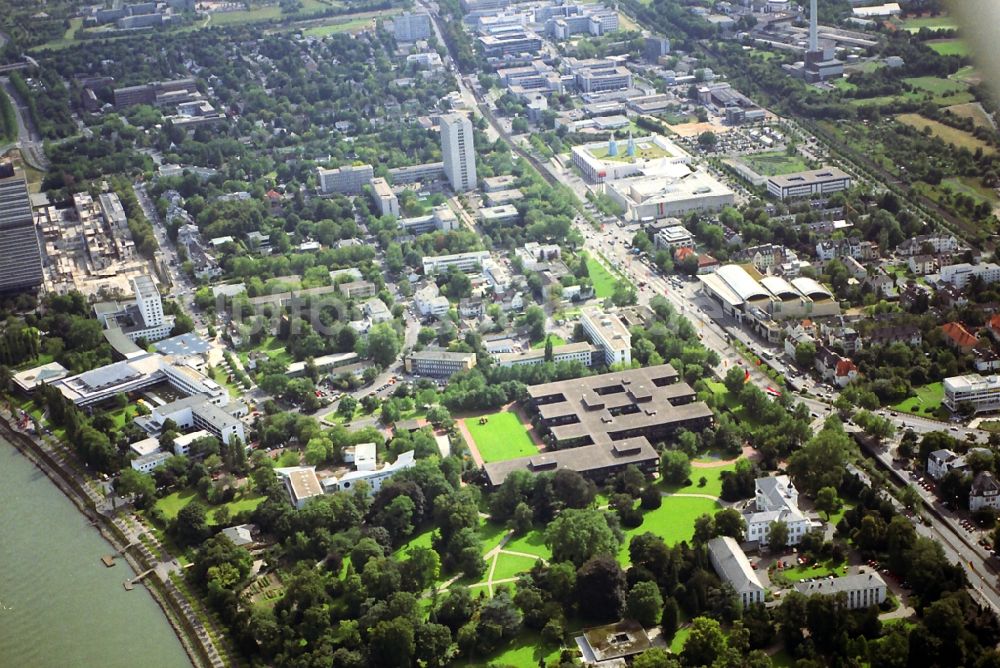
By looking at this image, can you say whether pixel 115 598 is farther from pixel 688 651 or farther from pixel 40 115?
pixel 40 115

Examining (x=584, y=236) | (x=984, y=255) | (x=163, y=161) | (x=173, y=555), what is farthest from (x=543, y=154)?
(x=173, y=555)

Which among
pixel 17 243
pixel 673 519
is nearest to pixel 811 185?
pixel 673 519

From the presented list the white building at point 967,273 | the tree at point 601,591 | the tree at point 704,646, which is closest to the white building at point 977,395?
the white building at point 967,273

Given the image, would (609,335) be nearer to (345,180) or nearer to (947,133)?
(345,180)

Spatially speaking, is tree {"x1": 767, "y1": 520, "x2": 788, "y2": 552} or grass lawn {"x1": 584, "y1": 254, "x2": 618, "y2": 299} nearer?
tree {"x1": 767, "y1": 520, "x2": 788, "y2": 552}

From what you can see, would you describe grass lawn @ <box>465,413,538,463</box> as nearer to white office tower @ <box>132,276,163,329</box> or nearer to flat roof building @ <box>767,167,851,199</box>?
white office tower @ <box>132,276,163,329</box>

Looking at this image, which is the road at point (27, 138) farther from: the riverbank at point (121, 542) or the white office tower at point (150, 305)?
the riverbank at point (121, 542)

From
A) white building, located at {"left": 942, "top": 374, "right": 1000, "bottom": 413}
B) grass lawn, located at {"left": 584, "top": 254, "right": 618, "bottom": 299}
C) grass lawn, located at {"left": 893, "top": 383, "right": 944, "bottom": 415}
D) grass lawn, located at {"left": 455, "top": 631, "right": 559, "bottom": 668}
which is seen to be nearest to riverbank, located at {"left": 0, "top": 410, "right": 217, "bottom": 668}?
grass lawn, located at {"left": 455, "top": 631, "right": 559, "bottom": 668}
